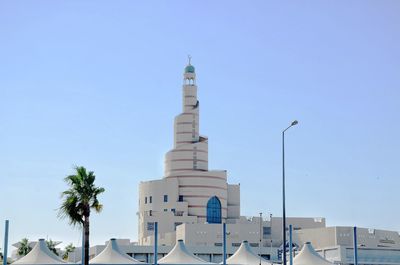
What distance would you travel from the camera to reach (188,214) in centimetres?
11188

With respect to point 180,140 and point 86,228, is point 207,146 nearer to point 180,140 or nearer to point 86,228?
point 180,140

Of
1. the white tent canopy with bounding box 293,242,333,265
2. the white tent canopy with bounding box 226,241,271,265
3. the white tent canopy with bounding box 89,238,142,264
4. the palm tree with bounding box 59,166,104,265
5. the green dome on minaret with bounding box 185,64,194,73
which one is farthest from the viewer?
the green dome on minaret with bounding box 185,64,194,73

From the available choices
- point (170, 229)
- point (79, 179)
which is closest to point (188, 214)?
point (170, 229)

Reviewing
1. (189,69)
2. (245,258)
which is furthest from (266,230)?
(245,258)

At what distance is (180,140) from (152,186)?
784 centimetres

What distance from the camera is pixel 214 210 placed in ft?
371

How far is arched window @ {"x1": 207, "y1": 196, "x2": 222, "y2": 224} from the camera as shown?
112312 millimetres

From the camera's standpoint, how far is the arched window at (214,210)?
112312mm

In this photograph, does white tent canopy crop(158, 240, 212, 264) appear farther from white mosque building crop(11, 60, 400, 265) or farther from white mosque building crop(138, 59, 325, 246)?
white mosque building crop(138, 59, 325, 246)

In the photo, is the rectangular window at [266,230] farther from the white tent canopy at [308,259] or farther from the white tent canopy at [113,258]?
the white tent canopy at [113,258]

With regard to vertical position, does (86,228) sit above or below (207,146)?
below

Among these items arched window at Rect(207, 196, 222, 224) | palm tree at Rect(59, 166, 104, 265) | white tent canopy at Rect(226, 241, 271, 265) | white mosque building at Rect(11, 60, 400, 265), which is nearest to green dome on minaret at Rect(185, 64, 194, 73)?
white mosque building at Rect(11, 60, 400, 265)

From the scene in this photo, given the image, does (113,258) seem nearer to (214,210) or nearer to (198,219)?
(198,219)

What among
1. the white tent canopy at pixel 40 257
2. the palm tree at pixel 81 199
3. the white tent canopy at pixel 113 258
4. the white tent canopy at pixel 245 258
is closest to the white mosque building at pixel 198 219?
the white tent canopy at pixel 245 258
